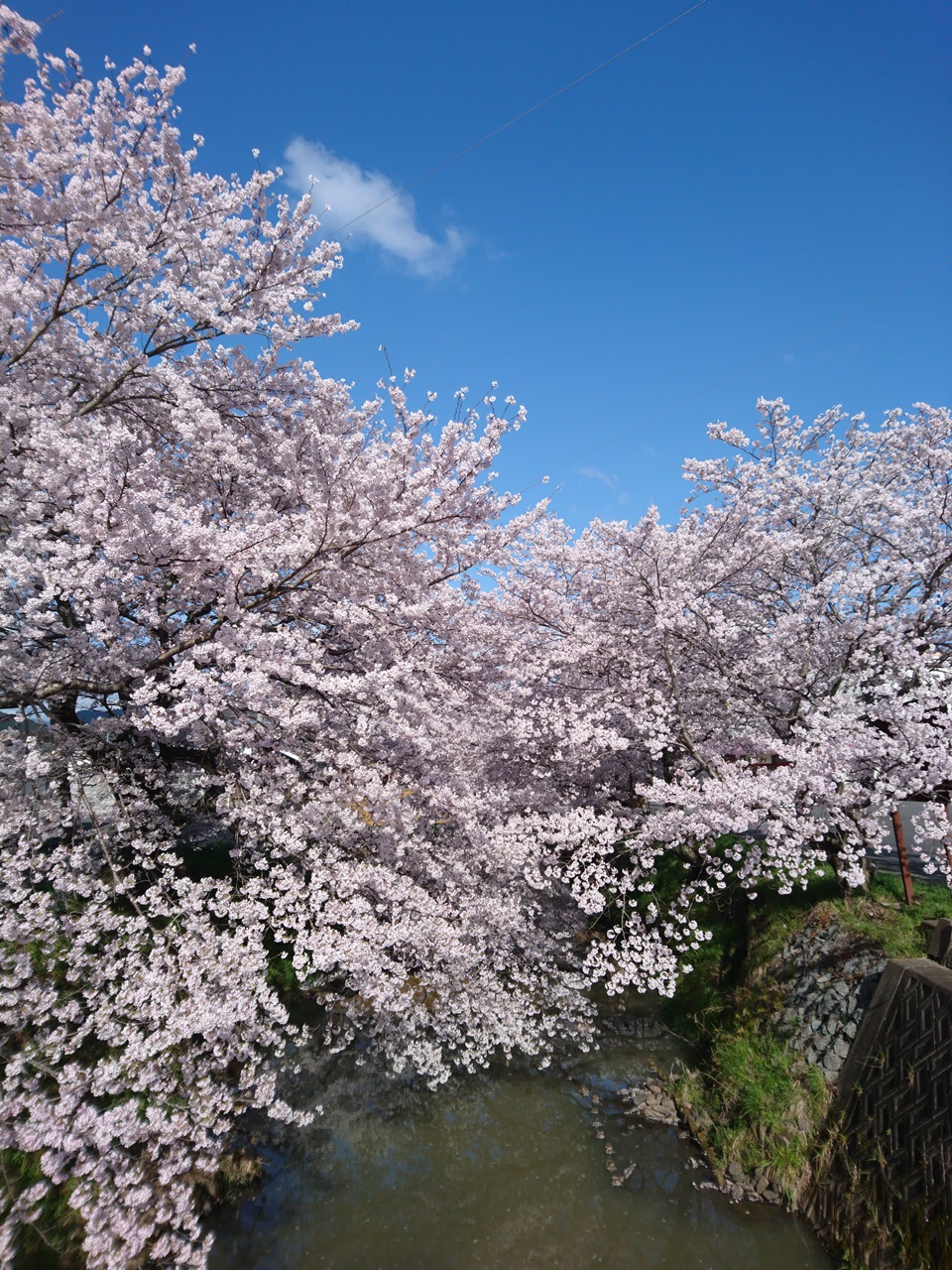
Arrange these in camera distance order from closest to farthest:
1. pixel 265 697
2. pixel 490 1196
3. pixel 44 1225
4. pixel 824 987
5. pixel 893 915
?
pixel 44 1225 → pixel 265 697 → pixel 490 1196 → pixel 824 987 → pixel 893 915

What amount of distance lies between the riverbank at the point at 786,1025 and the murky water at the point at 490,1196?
44 cm

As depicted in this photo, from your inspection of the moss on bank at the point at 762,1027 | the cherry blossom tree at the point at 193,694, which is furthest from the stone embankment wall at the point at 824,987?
the cherry blossom tree at the point at 193,694

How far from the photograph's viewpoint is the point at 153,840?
758cm

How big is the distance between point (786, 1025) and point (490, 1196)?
14.0ft

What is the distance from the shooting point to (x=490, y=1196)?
6.77 metres

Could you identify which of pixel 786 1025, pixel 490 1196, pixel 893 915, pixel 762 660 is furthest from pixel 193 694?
pixel 893 915

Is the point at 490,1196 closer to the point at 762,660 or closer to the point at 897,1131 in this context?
the point at 897,1131

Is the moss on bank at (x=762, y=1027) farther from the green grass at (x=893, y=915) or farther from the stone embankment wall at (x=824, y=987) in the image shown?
the stone embankment wall at (x=824, y=987)

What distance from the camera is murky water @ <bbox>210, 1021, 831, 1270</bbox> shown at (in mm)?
6059

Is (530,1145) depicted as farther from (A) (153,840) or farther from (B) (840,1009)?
(A) (153,840)

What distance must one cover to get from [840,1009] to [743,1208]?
8.09 ft

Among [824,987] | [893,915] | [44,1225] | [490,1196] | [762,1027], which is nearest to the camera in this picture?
[44,1225]

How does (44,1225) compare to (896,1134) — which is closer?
(44,1225)

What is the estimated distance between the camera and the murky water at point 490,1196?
606cm
